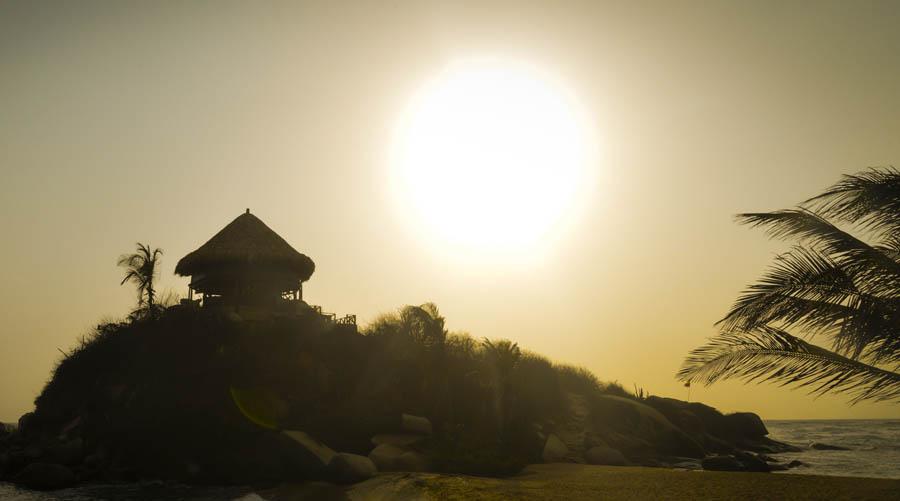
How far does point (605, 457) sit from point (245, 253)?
19.7m

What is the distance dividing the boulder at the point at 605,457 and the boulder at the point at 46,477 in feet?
62.7

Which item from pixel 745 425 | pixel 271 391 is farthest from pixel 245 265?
pixel 745 425

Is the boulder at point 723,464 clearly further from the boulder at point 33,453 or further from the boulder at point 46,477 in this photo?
the boulder at point 33,453

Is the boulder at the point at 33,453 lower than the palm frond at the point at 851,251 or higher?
lower

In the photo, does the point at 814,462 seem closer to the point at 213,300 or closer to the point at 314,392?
the point at 314,392

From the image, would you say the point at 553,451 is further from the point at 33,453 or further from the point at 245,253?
the point at 33,453

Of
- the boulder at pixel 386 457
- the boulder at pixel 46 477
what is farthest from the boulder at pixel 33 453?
the boulder at pixel 386 457

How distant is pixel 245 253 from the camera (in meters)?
31.7

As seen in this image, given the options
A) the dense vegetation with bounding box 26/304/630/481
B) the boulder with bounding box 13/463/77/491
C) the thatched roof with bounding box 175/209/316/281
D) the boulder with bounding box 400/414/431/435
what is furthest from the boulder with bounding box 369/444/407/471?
the thatched roof with bounding box 175/209/316/281

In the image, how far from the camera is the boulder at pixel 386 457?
2066 centimetres

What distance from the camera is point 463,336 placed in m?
32.9

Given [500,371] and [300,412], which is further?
[500,371]

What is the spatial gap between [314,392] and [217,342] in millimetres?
4848

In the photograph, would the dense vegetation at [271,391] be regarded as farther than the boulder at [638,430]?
No
